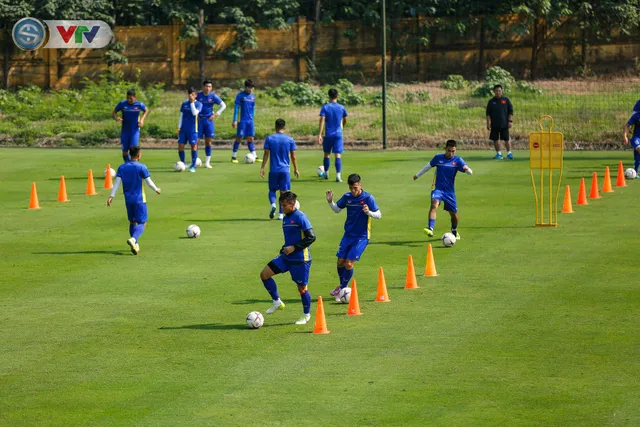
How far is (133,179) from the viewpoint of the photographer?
72.9 feet

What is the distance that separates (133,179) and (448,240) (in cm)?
609

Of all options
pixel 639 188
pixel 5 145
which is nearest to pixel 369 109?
pixel 5 145

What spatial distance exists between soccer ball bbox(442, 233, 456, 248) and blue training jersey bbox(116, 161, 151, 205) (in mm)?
5752

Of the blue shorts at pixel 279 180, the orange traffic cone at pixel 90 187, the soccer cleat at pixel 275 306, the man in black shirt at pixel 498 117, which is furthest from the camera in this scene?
the man in black shirt at pixel 498 117

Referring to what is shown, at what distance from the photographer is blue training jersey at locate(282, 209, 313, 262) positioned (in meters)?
16.0

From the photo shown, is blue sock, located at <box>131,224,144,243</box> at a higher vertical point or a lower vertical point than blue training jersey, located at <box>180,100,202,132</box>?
lower

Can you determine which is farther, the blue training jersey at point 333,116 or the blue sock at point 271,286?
the blue training jersey at point 333,116

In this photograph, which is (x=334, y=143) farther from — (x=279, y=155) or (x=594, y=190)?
(x=594, y=190)

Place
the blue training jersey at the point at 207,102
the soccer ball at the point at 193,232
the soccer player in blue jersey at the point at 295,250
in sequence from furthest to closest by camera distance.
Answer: the blue training jersey at the point at 207,102 < the soccer ball at the point at 193,232 < the soccer player in blue jersey at the point at 295,250

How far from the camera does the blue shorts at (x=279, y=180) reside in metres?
25.6

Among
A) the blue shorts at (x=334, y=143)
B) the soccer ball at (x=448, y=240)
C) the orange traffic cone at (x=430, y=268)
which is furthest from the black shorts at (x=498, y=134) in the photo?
the orange traffic cone at (x=430, y=268)

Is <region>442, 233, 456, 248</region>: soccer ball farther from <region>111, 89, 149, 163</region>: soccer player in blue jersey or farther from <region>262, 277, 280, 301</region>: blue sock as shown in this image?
Result: <region>111, 89, 149, 163</region>: soccer player in blue jersey

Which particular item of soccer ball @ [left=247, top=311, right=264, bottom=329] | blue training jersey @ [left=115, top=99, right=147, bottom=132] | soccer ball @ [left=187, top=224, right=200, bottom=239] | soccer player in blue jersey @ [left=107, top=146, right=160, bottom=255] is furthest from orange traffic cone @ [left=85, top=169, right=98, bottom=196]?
soccer ball @ [left=247, top=311, right=264, bottom=329]

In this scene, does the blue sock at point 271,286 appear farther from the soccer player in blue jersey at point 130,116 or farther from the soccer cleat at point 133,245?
the soccer player in blue jersey at point 130,116
